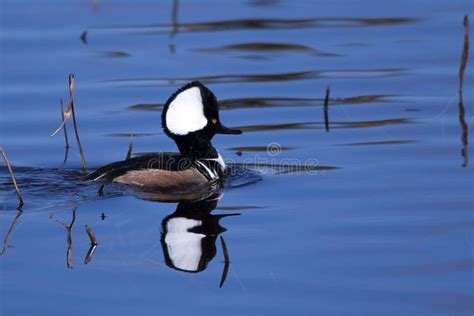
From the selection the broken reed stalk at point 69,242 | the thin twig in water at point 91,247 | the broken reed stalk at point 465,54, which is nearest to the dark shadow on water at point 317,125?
the broken reed stalk at point 465,54

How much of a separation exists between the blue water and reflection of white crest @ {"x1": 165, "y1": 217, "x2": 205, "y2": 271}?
0.38 ft

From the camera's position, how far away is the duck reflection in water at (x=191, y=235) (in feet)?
25.2

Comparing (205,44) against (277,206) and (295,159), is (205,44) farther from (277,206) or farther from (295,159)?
(277,206)

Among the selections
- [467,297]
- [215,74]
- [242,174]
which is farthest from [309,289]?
[215,74]

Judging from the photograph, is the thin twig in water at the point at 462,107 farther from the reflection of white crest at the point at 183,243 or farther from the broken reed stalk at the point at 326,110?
the reflection of white crest at the point at 183,243

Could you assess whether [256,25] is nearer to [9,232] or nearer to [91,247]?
[9,232]

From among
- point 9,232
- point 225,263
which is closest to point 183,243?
point 225,263

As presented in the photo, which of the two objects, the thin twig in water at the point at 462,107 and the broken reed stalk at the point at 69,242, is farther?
the thin twig in water at the point at 462,107

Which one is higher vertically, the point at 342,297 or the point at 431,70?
the point at 431,70

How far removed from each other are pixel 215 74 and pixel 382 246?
6581 mm

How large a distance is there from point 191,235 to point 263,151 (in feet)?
10.1

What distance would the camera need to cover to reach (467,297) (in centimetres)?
700

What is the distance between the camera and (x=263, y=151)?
11.3 m

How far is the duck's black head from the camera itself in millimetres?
10367
